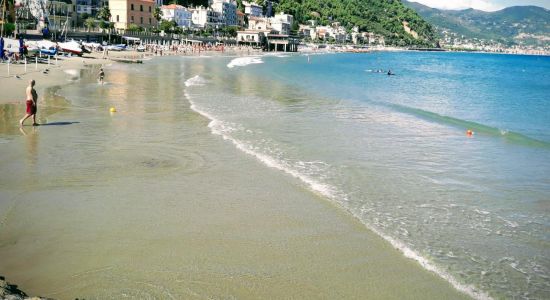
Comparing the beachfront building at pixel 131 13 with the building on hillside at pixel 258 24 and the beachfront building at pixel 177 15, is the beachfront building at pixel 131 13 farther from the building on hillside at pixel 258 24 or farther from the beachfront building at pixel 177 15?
the building on hillside at pixel 258 24

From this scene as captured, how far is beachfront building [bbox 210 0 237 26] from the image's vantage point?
532 feet

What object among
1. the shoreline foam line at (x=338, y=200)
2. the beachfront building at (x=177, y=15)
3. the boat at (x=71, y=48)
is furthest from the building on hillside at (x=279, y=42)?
the shoreline foam line at (x=338, y=200)

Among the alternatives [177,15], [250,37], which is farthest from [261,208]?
[250,37]

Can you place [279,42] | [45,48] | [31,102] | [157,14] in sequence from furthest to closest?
[279,42] < [157,14] < [45,48] < [31,102]

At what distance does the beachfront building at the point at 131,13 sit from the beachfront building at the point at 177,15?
38.2ft

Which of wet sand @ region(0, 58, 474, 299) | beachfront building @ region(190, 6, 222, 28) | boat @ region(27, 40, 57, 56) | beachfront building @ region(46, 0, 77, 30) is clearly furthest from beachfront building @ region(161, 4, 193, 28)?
wet sand @ region(0, 58, 474, 299)

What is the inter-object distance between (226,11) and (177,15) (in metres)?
32.5

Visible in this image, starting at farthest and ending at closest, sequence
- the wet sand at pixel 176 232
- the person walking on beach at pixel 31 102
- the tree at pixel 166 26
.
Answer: the tree at pixel 166 26 → the person walking on beach at pixel 31 102 → the wet sand at pixel 176 232

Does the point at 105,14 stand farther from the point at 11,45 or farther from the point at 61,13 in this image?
the point at 11,45

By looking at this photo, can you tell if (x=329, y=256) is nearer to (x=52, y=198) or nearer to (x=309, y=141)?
(x=52, y=198)

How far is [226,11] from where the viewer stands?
548 feet

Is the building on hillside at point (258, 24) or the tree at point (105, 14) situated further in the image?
the building on hillside at point (258, 24)

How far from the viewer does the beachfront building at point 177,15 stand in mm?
134875

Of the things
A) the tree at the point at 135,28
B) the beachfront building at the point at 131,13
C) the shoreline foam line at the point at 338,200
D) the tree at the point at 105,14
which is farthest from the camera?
the beachfront building at the point at 131,13
